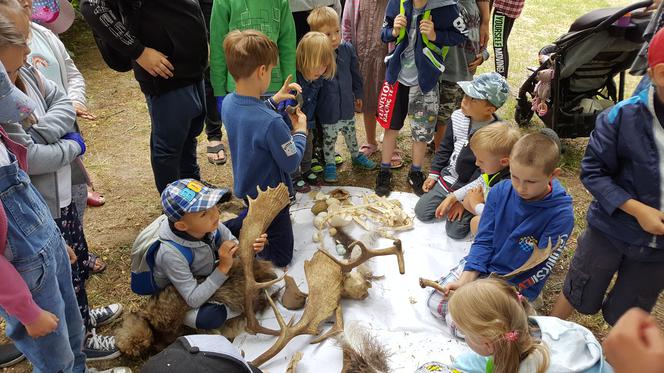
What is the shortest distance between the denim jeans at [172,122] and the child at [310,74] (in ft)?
2.54

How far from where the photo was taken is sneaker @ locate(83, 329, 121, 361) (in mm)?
2537

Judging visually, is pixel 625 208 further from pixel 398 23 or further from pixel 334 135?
pixel 334 135

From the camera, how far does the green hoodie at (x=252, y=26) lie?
→ 3355 millimetres

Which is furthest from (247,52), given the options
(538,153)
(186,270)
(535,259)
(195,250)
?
(535,259)

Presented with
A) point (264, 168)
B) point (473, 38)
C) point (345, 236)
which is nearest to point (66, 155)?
point (264, 168)

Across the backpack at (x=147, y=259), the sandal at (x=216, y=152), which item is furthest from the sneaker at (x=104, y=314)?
the sandal at (x=216, y=152)

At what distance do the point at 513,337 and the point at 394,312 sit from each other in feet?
3.98

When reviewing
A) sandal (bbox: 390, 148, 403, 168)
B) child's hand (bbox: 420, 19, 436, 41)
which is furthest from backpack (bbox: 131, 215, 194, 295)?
sandal (bbox: 390, 148, 403, 168)

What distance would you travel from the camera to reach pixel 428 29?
3.43m

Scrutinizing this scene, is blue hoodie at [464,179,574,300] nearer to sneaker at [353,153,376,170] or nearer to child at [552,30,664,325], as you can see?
child at [552,30,664,325]

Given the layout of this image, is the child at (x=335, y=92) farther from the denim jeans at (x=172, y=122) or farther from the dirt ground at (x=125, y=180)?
the denim jeans at (x=172, y=122)

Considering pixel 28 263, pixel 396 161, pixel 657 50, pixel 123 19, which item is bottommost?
pixel 396 161

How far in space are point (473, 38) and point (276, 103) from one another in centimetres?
186

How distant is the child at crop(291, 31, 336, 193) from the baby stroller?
208 cm
